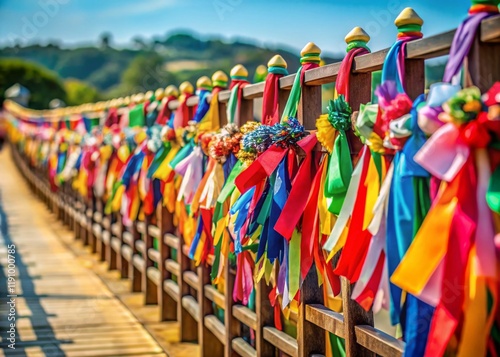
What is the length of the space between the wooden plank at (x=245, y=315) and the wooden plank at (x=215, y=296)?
14cm

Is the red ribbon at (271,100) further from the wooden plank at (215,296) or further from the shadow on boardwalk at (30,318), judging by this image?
the shadow on boardwalk at (30,318)

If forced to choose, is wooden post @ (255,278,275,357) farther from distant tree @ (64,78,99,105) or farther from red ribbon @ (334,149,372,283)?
distant tree @ (64,78,99,105)

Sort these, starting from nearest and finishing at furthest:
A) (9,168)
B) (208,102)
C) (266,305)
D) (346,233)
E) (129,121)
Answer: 1. (346,233)
2. (266,305)
3. (208,102)
4. (129,121)
5. (9,168)

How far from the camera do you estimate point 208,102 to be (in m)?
A: 3.68

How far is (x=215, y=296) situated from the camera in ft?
11.8

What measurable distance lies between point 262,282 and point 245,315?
0.33 meters

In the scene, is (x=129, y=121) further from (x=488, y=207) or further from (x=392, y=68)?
(x=488, y=207)

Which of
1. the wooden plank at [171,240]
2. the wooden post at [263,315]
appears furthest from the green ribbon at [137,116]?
the wooden post at [263,315]

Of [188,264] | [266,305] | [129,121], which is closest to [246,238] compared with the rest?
[266,305]

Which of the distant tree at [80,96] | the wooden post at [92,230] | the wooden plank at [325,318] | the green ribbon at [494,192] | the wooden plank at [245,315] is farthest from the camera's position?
the distant tree at [80,96]

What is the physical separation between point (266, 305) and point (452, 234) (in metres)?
1.46

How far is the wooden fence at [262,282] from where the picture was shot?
1.81 m

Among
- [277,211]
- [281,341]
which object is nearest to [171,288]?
[281,341]

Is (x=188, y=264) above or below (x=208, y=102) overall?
below
